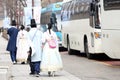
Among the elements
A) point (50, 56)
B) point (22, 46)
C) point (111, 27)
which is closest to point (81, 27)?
point (22, 46)

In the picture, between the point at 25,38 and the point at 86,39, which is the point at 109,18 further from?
the point at 86,39

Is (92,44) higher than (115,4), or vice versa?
(115,4)

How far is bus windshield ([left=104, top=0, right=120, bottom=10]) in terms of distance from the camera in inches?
732

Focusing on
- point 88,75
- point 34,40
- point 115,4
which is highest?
point 115,4

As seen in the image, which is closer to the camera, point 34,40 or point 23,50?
point 34,40

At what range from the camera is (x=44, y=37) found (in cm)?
1669

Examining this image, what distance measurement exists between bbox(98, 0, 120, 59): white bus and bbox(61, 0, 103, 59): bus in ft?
12.5

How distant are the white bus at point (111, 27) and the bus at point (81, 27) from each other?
12.5 ft

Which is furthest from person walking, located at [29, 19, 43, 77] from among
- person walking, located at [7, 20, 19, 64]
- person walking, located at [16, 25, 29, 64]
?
person walking, located at [7, 20, 19, 64]

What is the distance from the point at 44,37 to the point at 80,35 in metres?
10.8

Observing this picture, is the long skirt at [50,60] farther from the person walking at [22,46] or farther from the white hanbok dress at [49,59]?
the person walking at [22,46]

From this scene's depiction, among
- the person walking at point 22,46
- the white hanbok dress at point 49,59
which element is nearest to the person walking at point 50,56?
the white hanbok dress at point 49,59

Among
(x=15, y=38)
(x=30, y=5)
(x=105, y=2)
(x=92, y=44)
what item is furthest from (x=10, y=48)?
(x=30, y=5)

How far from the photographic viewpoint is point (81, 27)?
88.2ft
